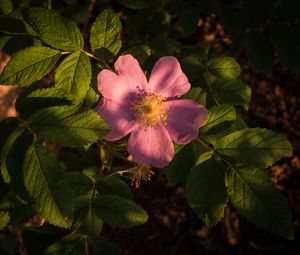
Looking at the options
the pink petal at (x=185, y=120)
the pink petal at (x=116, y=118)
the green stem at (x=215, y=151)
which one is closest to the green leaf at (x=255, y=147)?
the green stem at (x=215, y=151)

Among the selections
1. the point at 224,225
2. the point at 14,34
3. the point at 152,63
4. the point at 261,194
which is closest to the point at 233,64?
the point at 152,63

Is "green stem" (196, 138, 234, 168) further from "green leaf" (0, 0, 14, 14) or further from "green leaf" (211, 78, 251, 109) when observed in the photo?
"green leaf" (0, 0, 14, 14)

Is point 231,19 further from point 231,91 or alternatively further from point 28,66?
point 28,66

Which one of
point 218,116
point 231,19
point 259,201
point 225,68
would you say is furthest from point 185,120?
→ point 231,19

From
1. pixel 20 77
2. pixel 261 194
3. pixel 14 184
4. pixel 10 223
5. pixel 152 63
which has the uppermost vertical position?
pixel 20 77

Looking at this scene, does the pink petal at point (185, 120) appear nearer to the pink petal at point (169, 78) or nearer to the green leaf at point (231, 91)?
the pink petal at point (169, 78)

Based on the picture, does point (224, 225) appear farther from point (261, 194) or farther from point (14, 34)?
point (14, 34)

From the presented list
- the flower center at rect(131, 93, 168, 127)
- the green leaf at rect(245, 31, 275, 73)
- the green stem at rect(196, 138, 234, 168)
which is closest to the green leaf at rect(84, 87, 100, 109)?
the flower center at rect(131, 93, 168, 127)
